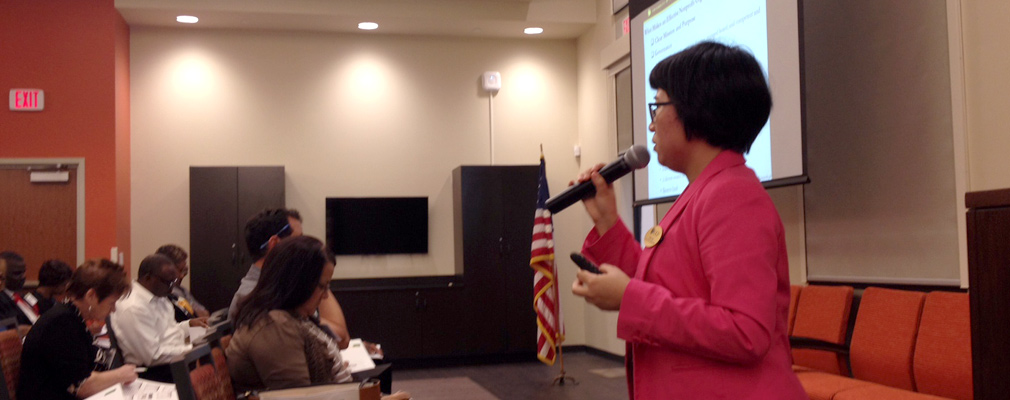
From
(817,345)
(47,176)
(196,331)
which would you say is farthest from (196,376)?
(47,176)

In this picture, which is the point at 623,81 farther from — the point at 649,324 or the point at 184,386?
the point at 649,324

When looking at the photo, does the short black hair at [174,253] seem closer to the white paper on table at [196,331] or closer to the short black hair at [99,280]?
the white paper on table at [196,331]

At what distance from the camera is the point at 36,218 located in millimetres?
7180

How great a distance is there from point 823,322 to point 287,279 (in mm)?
2765

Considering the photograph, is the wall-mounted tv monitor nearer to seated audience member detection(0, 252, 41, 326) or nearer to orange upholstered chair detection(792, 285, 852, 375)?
orange upholstered chair detection(792, 285, 852, 375)

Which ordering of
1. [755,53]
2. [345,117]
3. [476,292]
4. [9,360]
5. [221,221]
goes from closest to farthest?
[9,360]
[755,53]
[221,221]
[476,292]
[345,117]

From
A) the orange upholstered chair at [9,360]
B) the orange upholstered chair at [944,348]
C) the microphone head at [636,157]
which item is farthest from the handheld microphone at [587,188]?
the orange upholstered chair at [944,348]

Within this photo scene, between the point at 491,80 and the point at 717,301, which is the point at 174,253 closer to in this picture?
the point at 491,80

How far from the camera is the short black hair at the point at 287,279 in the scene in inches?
101

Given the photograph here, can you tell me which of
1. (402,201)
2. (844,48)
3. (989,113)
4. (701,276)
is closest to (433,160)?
(402,201)

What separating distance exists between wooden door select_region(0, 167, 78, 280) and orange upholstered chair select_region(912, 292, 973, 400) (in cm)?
699

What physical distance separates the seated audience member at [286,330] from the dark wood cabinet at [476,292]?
495 centimetres

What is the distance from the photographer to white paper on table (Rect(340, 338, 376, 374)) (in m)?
3.31

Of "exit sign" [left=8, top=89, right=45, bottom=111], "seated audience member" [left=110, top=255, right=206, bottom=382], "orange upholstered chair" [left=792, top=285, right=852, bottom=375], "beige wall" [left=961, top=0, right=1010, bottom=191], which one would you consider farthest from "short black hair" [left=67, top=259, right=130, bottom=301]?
"exit sign" [left=8, top=89, right=45, bottom=111]
